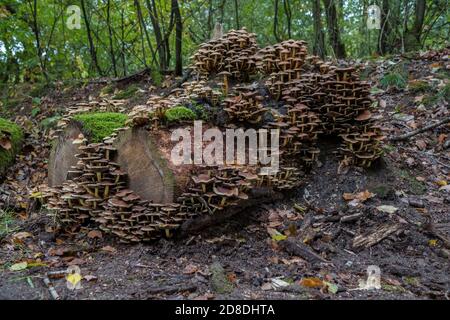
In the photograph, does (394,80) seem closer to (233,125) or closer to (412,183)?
(412,183)

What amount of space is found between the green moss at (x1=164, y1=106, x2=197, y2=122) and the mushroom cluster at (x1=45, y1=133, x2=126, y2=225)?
0.73m

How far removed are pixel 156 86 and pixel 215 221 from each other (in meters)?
5.17

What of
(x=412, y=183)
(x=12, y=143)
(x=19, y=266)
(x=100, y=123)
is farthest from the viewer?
(x=12, y=143)

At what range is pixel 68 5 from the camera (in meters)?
11.5

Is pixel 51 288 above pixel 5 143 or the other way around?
the other way around

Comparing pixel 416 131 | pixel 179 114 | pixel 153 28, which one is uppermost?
pixel 153 28

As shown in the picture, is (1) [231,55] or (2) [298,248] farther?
(1) [231,55]

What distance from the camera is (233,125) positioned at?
4930 mm

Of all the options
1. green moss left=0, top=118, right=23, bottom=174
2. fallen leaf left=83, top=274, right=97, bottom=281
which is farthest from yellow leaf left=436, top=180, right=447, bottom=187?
green moss left=0, top=118, right=23, bottom=174

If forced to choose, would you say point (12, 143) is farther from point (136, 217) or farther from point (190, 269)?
point (190, 269)

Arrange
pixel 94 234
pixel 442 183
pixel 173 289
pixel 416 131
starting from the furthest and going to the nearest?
1. pixel 416 131
2. pixel 442 183
3. pixel 94 234
4. pixel 173 289

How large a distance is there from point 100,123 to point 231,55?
2100mm

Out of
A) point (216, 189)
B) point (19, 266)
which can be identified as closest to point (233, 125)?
point (216, 189)

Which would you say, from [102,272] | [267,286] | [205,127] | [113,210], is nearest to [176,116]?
[205,127]
